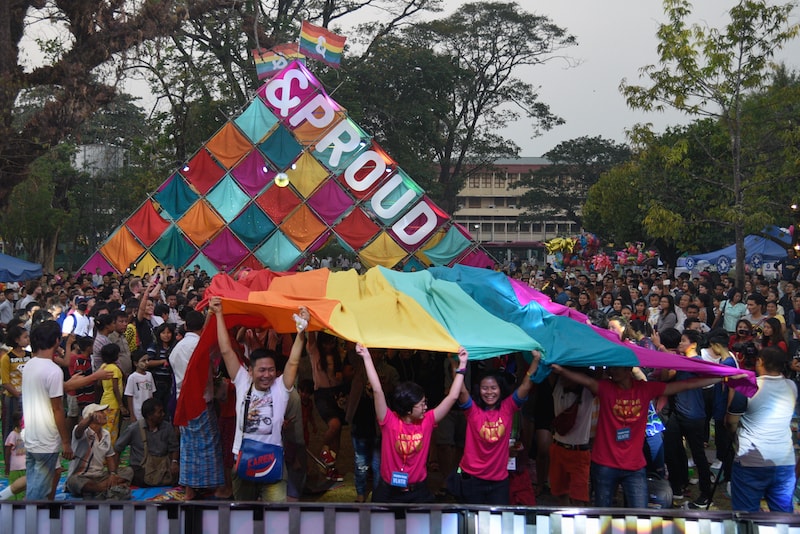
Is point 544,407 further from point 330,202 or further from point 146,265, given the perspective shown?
point 146,265

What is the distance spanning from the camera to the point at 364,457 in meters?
6.86

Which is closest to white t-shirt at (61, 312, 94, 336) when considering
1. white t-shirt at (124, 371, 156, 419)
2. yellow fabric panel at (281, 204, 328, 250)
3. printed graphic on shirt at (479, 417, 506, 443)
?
white t-shirt at (124, 371, 156, 419)

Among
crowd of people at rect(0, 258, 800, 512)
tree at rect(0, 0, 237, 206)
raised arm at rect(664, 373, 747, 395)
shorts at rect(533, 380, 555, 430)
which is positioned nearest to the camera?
crowd of people at rect(0, 258, 800, 512)

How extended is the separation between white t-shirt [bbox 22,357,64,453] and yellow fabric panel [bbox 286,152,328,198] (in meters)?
15.6

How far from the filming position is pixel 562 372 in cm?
576

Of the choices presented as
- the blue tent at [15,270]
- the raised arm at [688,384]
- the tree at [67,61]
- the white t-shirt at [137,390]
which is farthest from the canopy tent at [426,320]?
the blue tent at [15,270]

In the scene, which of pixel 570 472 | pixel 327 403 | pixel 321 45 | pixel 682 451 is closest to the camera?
pixel 570 472

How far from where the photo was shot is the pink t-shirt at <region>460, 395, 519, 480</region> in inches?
206

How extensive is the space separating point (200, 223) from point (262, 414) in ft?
52.6

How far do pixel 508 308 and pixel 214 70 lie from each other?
24606 millimetres

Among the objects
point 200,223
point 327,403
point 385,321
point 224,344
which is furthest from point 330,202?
point 224,344

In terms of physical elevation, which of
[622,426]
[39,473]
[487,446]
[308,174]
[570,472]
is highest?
[308,174]

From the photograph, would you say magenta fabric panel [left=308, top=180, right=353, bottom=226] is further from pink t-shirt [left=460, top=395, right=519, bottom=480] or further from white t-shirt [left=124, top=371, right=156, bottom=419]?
pink t-shirt [left=460, top=395, right=519, bottom=480]

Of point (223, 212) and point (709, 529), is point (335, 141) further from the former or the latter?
point (709, 529)
